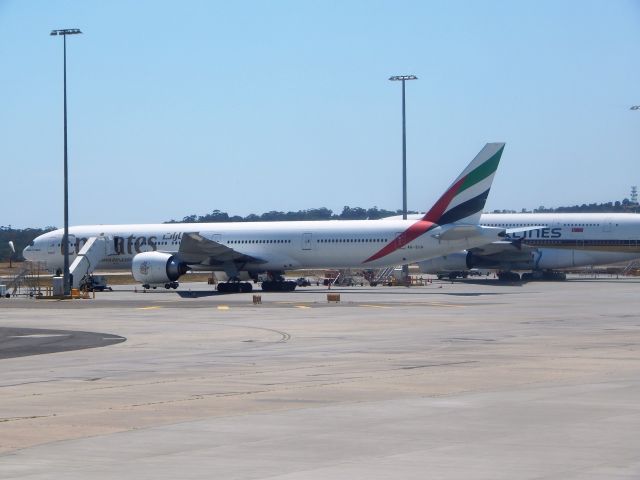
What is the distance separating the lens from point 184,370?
17719mm

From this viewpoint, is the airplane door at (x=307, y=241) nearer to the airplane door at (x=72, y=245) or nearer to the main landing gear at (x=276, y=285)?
the main landing gear at (x=276, y=285)

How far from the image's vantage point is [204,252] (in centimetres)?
5559

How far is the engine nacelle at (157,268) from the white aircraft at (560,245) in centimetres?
2332

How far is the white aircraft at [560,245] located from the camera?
6988 cm

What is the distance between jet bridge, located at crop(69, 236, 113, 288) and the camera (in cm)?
5903

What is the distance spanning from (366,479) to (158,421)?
396 cm

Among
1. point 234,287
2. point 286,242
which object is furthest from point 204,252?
point 286,242

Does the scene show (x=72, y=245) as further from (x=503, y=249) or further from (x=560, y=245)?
(x=560, y=245)

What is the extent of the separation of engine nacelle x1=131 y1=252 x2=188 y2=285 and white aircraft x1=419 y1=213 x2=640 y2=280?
2332 cm

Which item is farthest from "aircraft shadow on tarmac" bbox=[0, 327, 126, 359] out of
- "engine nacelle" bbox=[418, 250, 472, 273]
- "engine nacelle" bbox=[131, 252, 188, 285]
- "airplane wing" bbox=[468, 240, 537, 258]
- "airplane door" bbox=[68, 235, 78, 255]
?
"engine nacelle" bbox=[418, 250, 472, 273]

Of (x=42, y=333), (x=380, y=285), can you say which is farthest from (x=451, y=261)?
(x=42, y=333)

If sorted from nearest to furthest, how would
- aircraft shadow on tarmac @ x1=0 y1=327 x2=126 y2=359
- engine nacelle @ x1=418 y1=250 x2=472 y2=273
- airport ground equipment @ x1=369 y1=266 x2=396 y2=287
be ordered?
aircraft shadow on tarmac @ x1=0 y1=327 x2=126 y2=359
airport ground equipment @ x1=369 y1=266 x2=396 y2=287
engine nacelle @ x1=418 y1=250 x2=472 y2=273

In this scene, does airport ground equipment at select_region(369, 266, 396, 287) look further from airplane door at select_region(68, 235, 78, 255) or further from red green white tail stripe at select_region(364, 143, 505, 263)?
airplane door at select_region(68, 235, 78, 255)

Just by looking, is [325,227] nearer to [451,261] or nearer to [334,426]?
[451,261]
